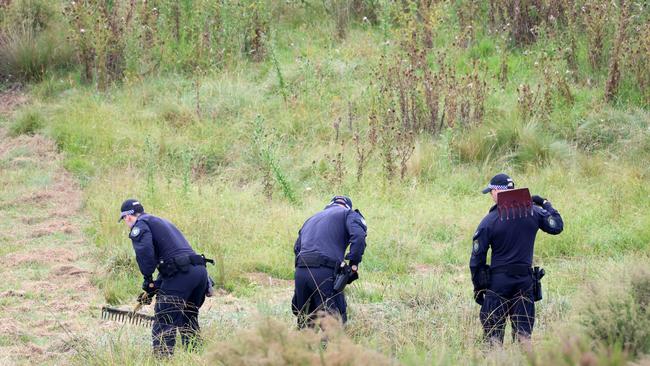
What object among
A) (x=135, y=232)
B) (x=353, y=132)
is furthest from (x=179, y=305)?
(x=353, y=132)

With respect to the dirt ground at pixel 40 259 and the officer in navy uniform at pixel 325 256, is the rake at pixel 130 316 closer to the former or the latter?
the dirt ground at pixel 40 259

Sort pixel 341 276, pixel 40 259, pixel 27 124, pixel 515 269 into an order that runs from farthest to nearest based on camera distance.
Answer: pixel 27 124 → pixel 40 259 → pixel 341 276 → pixel 515 269

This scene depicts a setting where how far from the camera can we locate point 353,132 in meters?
15.5

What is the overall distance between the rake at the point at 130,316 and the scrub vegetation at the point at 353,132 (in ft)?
0.62

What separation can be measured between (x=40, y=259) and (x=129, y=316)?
300 centimetres

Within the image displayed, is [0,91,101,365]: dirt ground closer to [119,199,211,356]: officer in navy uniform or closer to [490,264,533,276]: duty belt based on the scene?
[119,199,211,356]: officer in navy uniform

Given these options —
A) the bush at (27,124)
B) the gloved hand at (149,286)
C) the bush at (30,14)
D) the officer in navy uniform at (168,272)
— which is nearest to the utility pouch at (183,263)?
the officer in navy uniform at (168,272)

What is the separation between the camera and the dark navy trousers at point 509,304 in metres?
8.67

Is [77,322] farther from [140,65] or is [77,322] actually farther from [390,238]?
[140,65]

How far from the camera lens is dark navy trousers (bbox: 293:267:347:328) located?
905 cm

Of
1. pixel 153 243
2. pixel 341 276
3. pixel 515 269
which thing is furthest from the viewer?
pixel 153 243

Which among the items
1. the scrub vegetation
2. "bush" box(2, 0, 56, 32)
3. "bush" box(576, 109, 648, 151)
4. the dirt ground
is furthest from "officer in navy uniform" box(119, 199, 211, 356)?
"bush" box(2, 0, 56, 32)

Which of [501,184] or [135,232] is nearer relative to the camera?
[501,184]

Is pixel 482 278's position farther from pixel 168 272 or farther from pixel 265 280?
pixel 265 280
